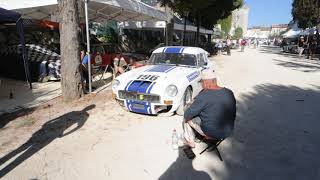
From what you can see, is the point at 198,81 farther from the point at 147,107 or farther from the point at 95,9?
the point at 95,9

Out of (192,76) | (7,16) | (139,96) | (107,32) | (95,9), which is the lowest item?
(139,96)

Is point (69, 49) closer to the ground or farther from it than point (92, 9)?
closer to the ground

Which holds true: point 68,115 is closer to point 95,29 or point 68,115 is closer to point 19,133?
point 19,133

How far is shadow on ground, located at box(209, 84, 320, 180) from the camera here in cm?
438

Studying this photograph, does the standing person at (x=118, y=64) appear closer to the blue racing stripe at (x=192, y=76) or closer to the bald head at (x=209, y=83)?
the blue racing stripe at (x=192, y=76)

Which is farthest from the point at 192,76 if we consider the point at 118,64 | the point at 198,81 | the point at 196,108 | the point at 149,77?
the point at 118,64

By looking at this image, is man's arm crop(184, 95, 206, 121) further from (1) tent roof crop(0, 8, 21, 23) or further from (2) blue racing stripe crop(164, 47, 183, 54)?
(1) tent roof crop(0, 8, 21, 23)

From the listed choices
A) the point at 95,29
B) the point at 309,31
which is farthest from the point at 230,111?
the point at 309,31

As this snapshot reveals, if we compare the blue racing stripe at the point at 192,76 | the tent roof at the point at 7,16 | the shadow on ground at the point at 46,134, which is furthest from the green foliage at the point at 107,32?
the shadow on ground at the point at 46,134

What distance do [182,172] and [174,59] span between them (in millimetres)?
4527

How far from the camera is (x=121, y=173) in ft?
14.0

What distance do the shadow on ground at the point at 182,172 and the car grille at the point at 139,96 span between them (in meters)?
2.16

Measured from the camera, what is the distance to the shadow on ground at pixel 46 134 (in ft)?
15.4

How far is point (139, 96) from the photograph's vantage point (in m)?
6.71
